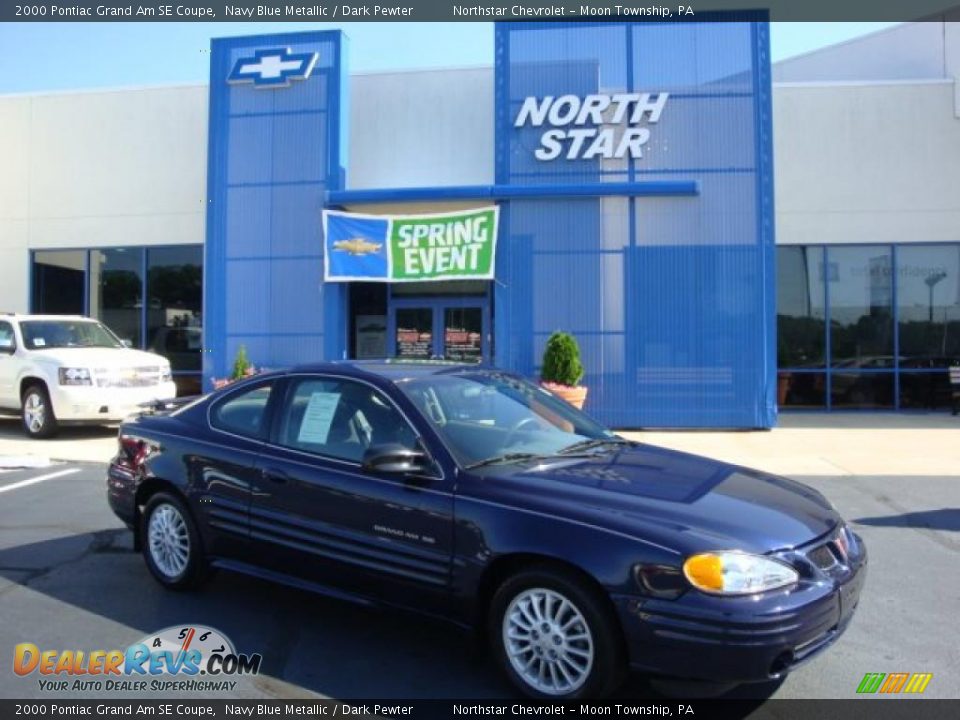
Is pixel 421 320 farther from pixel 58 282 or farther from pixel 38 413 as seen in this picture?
pixel 58 282

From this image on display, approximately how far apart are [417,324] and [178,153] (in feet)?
21.0

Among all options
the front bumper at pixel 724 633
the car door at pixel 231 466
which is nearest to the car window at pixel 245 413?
the car door at pixel 231 466

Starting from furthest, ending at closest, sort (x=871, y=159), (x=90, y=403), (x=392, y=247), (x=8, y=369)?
(x=871, y=159) → (x=392, y=247) → (x=8, y=369) → (x=90, y=403)

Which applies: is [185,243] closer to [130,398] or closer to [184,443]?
[130,398]

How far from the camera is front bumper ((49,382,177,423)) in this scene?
12.4 metres

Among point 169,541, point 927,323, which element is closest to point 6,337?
point 169,541

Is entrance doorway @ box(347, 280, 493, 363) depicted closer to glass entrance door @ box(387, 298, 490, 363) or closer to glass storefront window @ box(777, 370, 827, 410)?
glass entrance door @ box(387, 298, 490, 363)

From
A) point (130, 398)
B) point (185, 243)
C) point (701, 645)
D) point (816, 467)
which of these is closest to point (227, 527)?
point (701, 645)

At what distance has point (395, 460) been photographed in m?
4.07

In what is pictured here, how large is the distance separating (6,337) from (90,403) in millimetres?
2185

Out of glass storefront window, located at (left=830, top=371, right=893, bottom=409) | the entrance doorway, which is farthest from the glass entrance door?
glass storefront window, located at (left=830, top=371, right=893, bottom=409)

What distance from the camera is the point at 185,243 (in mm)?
17906

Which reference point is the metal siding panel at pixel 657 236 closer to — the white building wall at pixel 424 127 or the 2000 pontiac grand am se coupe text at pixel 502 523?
the white building wall at pixel 424 127

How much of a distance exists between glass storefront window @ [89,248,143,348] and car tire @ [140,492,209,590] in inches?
556
